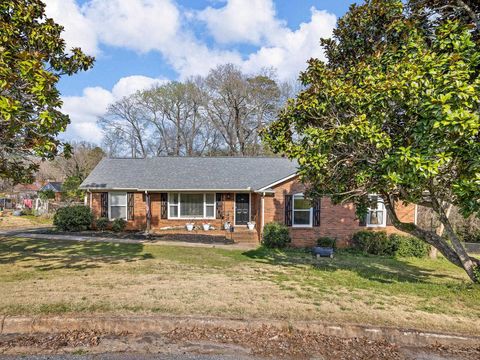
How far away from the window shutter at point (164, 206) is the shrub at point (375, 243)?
34.7 feet

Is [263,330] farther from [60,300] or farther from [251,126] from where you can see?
[251,126]

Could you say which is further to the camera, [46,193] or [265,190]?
[46,193]

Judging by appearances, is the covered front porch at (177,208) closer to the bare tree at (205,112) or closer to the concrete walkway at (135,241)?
the concrete walkway at (135,241)

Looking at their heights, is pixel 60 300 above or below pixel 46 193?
below

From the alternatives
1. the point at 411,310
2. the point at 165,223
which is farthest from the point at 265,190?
the point at 411,310

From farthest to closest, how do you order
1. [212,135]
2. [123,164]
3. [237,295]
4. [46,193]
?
[212,135] → [46,193] → [123,164] → [237,295]

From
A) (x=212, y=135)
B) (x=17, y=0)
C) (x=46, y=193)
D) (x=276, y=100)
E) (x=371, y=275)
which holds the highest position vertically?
(x=276, y=100)

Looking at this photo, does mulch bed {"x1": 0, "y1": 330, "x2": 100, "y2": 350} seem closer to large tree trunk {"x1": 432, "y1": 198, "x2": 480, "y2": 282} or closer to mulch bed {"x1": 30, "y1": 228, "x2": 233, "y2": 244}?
large tree trunk {"x1": 432, "y1": 198, "x2": 480, "y2": 282}

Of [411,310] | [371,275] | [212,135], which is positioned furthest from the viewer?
[212,135]

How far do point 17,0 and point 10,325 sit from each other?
265 inches

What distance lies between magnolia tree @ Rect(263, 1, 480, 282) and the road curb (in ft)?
7.76

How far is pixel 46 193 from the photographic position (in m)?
28.1

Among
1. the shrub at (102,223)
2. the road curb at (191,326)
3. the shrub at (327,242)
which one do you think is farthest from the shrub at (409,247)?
the shrub at (102,223)

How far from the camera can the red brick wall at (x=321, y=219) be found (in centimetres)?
1591
